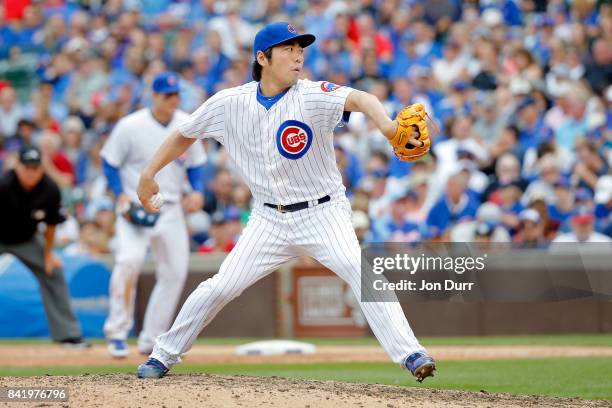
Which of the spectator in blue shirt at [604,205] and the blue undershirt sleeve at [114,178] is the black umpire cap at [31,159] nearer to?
the blue undershirt sleeve at [114,178]

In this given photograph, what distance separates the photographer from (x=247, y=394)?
6.45 meters

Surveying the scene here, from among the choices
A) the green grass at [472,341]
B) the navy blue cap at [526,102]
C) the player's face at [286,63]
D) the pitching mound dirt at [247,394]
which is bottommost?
the pitching mound dirt at [247,394]

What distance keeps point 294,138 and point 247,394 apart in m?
1.53

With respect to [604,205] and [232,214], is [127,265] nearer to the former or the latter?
[232,214]

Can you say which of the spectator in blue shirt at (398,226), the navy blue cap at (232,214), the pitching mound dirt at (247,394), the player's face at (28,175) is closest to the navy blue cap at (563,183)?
the spectator in blue shirt at (398,226)

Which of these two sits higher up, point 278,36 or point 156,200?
point 278,36

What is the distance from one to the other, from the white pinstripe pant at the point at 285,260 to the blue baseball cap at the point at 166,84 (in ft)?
11.0

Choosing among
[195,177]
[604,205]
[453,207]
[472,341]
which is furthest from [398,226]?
[195,177]

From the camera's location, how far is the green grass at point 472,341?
11727 millimetres

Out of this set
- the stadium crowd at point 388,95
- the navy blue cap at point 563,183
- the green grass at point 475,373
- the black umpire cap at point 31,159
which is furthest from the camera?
the stadium crowd at point 388,95

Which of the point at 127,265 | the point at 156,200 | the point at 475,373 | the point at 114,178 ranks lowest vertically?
the point at 475,373

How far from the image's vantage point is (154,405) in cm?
→ 619

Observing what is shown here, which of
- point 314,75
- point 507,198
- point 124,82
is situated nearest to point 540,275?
point 507,198

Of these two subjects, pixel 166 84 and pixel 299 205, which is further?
pixel 166 84
